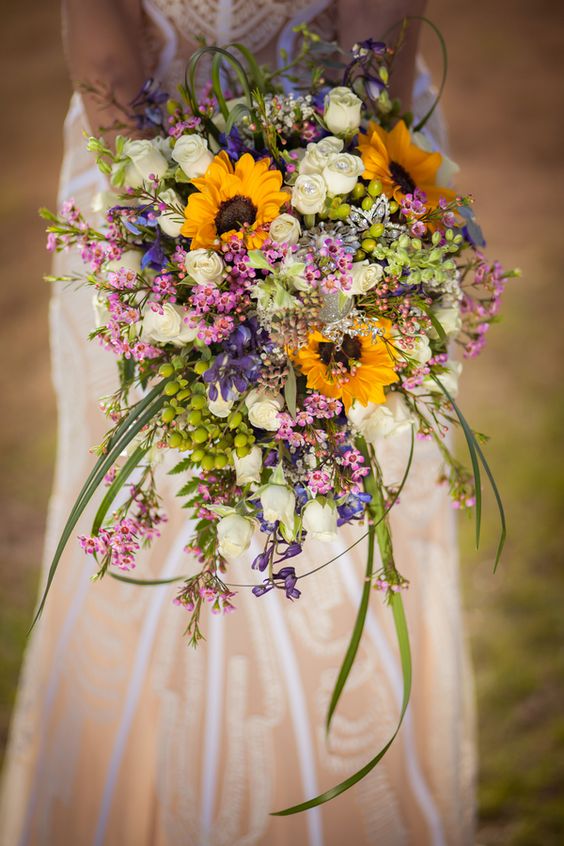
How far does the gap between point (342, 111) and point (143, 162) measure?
279mm

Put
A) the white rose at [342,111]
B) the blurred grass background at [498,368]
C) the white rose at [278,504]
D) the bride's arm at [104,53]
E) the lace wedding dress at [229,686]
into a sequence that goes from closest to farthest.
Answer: the white rose at [278,504] → the white rose at [342,111] → the bride's arm at [104,53] → the lace wedding dress at [229,686] → the blurred grass background at [498,368]

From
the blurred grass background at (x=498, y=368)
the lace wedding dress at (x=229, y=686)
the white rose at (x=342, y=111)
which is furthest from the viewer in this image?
the blurred grass background at (x=498, y=368)

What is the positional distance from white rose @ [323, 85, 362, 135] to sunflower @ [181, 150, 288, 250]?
130 mm

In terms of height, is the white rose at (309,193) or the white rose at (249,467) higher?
the white rose at (309,193)

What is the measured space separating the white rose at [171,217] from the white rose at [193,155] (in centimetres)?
4

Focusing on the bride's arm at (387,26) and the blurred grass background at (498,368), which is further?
the blurred grass background at (498,368)

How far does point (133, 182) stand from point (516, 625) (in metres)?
2.07

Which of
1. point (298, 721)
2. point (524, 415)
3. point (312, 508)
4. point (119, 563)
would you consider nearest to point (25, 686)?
point (298, 721)

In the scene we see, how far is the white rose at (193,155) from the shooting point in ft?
3.18

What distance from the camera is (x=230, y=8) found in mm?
1379

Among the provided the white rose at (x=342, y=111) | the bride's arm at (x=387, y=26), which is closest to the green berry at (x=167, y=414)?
the white rose at (x=342, y=111)

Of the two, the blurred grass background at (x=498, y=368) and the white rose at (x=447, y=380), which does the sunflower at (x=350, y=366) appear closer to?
the white rose at (x=447, y=380)

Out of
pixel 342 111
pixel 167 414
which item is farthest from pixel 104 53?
pixel 167 414

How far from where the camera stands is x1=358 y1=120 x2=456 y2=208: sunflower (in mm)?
1015
